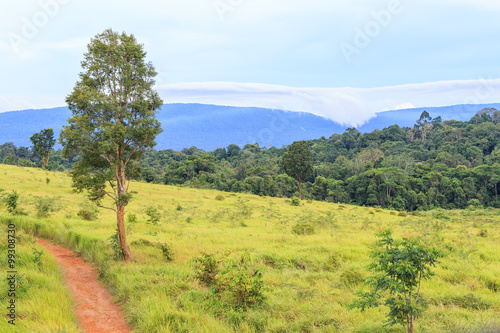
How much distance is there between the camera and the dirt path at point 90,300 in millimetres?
7016

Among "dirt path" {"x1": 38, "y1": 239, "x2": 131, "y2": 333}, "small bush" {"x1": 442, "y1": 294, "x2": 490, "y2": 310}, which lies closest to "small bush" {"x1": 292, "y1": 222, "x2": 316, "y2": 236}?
"small bush" {"x1": 442, "y1": 294, "x2": 490, "y2": 310}

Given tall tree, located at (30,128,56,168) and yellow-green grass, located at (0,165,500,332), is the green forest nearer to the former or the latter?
tall tree, located at (30,128,56,168)

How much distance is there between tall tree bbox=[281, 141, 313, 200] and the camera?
48375mm

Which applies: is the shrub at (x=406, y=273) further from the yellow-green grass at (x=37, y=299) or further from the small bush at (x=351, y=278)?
the yellow-green grass at (x=37, y=299)

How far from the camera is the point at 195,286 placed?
335 inches

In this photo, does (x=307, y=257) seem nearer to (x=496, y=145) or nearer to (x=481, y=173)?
(x=481, y=173)

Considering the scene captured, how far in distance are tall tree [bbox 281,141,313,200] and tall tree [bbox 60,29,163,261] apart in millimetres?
38517

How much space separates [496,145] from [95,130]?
350ft

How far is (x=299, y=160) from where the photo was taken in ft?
158

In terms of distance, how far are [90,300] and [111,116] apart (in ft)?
18.7

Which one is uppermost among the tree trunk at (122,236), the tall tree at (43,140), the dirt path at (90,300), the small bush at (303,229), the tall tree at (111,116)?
the tall tree at (43,140)

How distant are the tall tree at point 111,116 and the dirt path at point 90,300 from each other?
151 centimetres

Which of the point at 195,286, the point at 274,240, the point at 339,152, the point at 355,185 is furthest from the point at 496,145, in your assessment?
the point at 195,286

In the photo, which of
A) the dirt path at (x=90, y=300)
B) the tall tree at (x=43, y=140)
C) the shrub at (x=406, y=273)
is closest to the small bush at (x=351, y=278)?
the shrub at (x=406, y=273)
